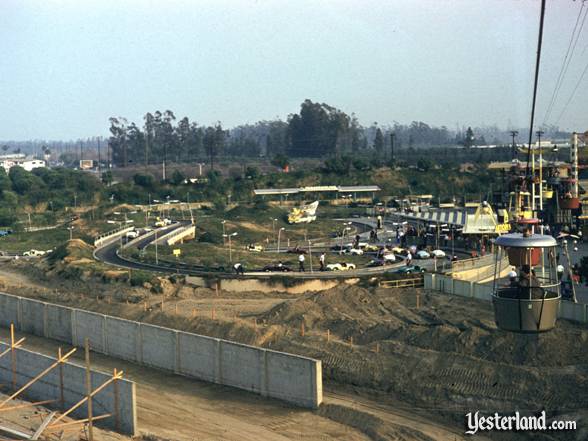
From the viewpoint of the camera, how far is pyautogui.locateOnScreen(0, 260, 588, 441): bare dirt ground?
23.1 metres

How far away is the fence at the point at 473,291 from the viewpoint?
30.8m

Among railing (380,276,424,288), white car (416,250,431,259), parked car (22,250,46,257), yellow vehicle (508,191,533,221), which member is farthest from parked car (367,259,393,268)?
parked car (22,250,46,257)

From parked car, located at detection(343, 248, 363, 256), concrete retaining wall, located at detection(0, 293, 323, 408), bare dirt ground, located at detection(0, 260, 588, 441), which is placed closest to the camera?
bare dirt ground, located at detection(0, 260, 588, 441)

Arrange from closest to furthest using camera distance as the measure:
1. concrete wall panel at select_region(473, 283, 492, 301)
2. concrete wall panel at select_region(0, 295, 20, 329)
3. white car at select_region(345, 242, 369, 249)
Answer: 1. concrete wall panel at select_region(473, 283, 492, 301)
2. concrete wall panel at select_region(0, 295, 20, 329)
3. white car at select_region(345, 242, 369, 249)

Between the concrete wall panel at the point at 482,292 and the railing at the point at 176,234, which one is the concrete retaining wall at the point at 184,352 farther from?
the railing at the point at 176,234

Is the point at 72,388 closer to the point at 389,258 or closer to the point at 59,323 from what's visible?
the point at 59,323

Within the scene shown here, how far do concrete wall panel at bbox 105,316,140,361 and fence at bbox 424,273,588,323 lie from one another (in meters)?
13.7

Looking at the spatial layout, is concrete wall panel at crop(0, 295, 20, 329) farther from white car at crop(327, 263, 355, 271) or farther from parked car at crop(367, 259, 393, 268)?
parked car at crop(367, 259, 393, 268)

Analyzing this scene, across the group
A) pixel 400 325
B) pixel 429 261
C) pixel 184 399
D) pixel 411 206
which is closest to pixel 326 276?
pixel 429 261

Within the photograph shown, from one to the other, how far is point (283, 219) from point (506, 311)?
5969 cm

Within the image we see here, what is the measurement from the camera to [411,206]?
88.5 meters

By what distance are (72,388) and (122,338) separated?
638 centimetres

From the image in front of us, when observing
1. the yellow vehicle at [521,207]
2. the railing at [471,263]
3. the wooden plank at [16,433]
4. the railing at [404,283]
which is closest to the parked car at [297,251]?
the railing at [471,263]

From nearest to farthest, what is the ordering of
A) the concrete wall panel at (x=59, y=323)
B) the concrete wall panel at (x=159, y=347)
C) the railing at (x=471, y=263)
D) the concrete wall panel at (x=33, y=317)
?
1. the concrete wall panel at (x=159, y=347)
2. the concrete wall panel at (x=59, y=323)
3. the concrete wall panel at (x=33, y=317)
4. the railing at (x=471, y=263)
